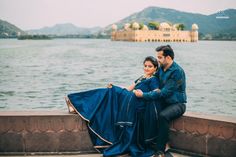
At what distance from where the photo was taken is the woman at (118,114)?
191 inches

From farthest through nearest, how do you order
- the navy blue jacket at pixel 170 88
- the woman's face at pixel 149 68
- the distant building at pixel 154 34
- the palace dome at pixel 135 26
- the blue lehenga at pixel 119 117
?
the distant building at pixel 154 34
the palace dome at pixel 135 26
the woman's face at pixel 149 68
the blue lehenga at pixel 119 117
the navy blue jacket at pixel 170 88

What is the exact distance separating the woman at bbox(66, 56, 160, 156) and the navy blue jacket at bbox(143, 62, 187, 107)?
11 centimetres

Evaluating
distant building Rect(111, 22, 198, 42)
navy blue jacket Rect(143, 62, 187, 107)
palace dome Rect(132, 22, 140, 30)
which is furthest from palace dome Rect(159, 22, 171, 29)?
navy blue jacket Rect(143, 62, 187, 107)

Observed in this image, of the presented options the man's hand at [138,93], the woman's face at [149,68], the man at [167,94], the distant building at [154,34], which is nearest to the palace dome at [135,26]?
the distant building at [154,34]

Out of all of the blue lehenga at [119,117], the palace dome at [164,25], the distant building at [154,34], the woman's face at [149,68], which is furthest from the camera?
the palace dome at [164,25]

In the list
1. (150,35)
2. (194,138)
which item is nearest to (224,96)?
(194,138)

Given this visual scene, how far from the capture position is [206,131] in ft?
15.8

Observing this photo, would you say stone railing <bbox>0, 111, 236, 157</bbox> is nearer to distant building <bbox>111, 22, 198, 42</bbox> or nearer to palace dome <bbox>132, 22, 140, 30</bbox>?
palace dome <bbox>132, 22, 140, 30</bbox>

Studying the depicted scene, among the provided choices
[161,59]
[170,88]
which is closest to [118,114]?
[170,88]

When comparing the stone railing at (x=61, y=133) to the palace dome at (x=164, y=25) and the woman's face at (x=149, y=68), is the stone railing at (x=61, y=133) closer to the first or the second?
the woman's face at (x=149, y=68)

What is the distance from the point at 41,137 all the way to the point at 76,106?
1.86ft

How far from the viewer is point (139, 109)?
491 centimetres

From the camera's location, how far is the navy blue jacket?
4.72 meters

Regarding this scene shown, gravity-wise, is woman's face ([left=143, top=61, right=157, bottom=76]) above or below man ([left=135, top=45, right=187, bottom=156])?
above
